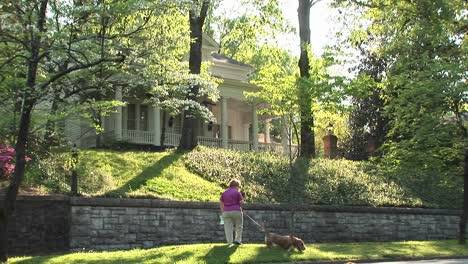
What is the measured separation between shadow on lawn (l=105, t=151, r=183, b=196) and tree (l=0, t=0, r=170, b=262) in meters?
3.78

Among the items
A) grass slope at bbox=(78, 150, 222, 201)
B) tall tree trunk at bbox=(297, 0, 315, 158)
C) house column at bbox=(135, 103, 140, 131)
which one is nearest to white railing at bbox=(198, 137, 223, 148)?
house column at bbox=(135, 103, 140, 131)

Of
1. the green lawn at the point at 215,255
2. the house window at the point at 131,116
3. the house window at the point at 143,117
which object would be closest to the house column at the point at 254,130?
the house window at the point at 143,117

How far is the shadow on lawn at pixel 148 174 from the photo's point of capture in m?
15.2

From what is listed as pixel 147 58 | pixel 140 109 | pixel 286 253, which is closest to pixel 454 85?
pixel 286 253

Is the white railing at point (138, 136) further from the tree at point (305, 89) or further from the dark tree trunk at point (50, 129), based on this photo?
the dark tree trunk at point (50, 129)

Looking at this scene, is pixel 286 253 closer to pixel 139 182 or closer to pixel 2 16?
pixel 139 182

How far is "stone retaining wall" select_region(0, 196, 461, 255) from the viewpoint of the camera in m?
13.3

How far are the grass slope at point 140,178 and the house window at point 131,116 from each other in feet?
30.8

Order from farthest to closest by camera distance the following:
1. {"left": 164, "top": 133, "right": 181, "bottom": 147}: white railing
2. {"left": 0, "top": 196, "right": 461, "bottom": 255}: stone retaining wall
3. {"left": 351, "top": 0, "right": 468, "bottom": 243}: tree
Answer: {"left": 164, "top": 133, "right": 181, "bottom": 147}: white railing → {"left": 351, "top": 0, "right": 468, "bottom": 243}: tree → {"left": 0, "top": 196, "right": 461, "bottom": 255}: stone retaining wall

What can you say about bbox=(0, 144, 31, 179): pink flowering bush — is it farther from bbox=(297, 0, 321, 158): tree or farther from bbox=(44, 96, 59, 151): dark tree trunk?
bbox=(297, 0, 321, 158): tree

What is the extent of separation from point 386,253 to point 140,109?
18.8 m

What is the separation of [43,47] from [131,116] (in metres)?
18.6

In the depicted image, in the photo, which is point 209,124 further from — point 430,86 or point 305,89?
point 430,86

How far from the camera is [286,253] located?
482 inches
